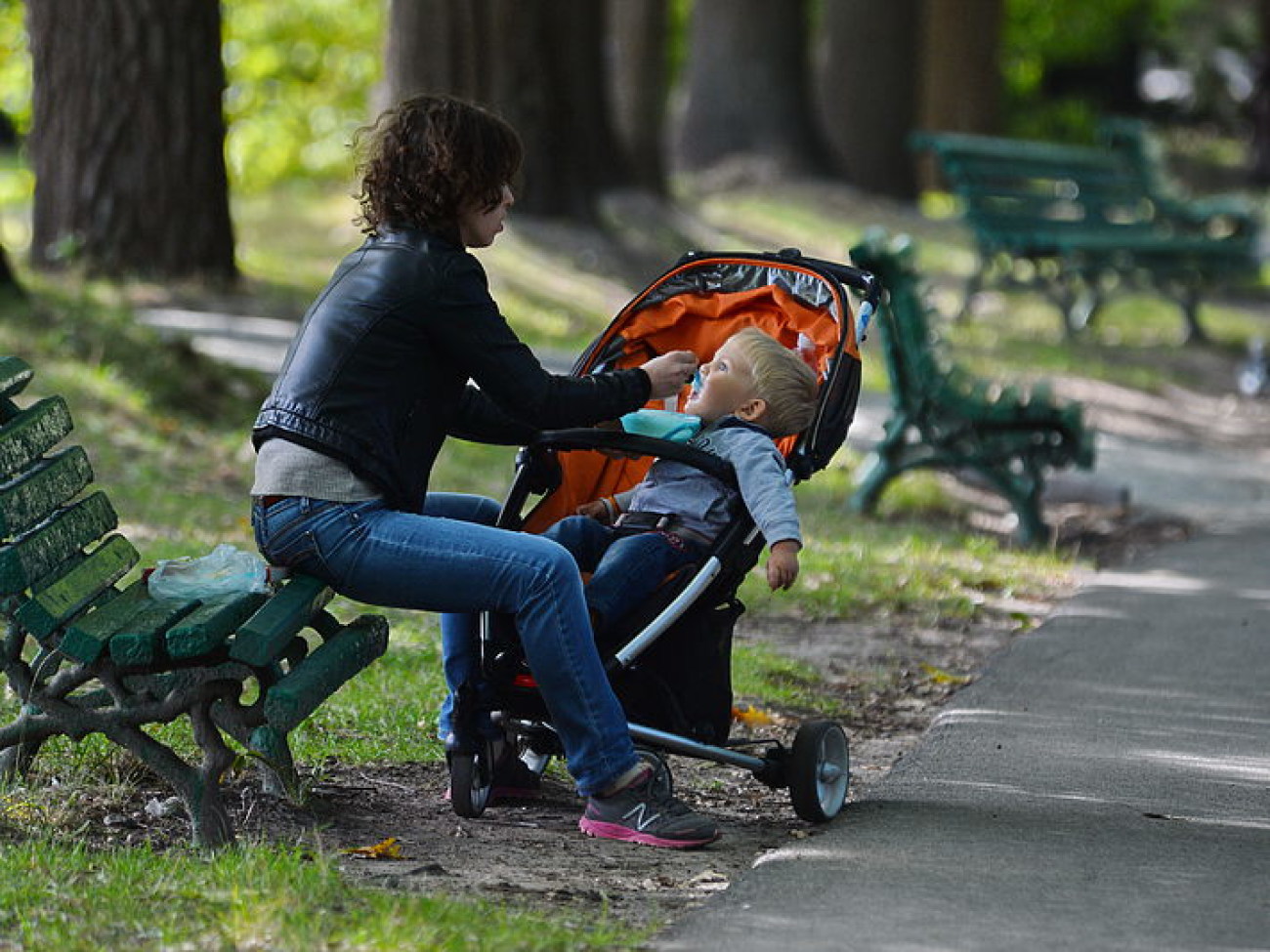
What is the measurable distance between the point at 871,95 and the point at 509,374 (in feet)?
64.2

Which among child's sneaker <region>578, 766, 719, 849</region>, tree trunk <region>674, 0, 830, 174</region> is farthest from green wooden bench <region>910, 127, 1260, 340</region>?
child's sneaker <region>578, 766, 719, 849</region>

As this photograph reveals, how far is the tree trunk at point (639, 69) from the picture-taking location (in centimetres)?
2008

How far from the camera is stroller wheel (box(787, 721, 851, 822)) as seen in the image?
17.3 ft

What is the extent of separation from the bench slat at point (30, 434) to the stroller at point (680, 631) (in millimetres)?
1133

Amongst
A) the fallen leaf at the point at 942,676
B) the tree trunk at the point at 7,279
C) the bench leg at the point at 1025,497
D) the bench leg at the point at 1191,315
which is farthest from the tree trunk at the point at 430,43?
the fallen leaf at the point at 942,676

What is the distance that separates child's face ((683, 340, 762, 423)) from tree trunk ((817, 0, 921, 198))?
59.4ft

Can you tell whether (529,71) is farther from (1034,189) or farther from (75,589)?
(75,589)

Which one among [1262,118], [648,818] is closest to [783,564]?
[648,818]

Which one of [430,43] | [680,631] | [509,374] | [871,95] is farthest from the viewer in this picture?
[871,95]

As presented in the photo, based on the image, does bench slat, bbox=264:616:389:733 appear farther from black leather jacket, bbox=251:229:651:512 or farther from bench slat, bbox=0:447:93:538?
bench slat, bbox=0:447:93:538

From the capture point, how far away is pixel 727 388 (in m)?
5.48

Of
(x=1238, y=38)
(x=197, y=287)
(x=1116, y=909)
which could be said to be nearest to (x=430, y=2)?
(x=197, y=287)

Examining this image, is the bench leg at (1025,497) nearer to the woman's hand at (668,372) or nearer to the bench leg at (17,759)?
the woman's hand at (668,372)

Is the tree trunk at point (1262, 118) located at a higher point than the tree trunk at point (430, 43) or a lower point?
lower
